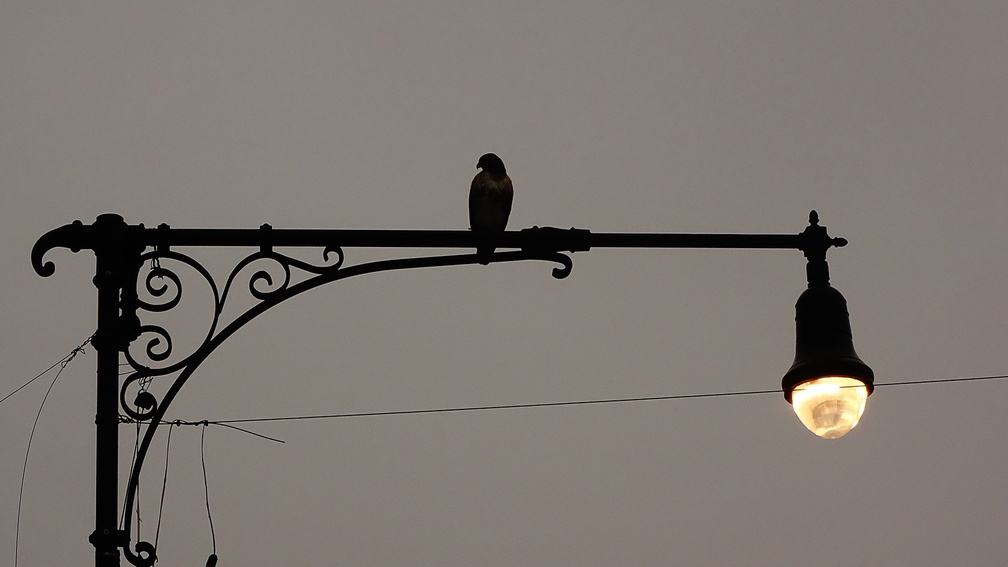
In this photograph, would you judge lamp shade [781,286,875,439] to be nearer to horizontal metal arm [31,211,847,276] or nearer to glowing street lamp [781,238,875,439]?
glowing street lamp [781,238,875,439]

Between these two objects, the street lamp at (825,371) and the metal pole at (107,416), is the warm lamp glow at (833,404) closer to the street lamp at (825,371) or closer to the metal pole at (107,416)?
the street lamp at (825,371)

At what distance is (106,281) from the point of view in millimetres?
3553

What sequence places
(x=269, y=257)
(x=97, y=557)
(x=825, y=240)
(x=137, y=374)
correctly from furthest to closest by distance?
1. (x=825, y=240)
2. (x=269, y=257)
3. (x=137, y=374)
4. (x=97, y=557)

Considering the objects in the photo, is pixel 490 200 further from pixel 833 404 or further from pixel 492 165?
pixel 833 404

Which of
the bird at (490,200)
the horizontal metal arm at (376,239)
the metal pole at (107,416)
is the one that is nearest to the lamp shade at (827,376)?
the horizontal metal arm at (376,239)

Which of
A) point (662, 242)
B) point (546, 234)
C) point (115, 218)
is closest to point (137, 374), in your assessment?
point (115, 218)

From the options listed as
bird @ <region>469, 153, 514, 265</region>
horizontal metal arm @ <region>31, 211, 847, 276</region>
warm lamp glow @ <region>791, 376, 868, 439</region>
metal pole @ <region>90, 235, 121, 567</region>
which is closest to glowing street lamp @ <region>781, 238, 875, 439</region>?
warm lamp glow @ <region>791, 376, 868, 439</region>

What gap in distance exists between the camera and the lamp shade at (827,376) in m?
4.09

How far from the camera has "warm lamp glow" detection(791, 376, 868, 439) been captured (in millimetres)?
4109

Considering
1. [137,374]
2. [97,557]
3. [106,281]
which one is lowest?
[97,557]

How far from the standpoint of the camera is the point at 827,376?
4.07 meters

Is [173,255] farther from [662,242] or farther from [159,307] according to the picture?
Result: [662,242]

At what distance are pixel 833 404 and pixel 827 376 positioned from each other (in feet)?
0.37

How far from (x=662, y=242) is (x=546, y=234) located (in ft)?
1.23
